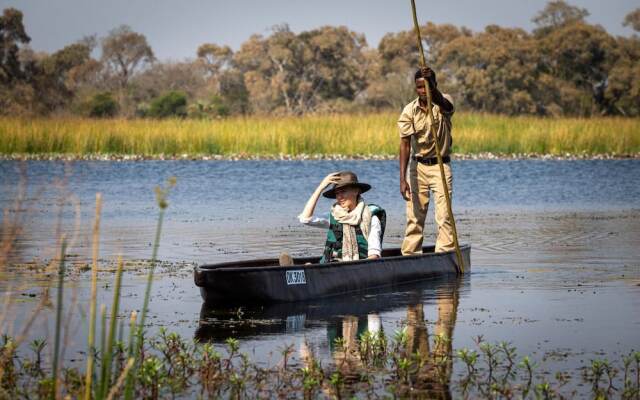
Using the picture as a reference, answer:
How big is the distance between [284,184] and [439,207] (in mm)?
16681

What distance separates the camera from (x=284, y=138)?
40.2 metres

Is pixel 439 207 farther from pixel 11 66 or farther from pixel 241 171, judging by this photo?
pixel 11 66

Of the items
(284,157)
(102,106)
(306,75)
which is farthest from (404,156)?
(306,75)

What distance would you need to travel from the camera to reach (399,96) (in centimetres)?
6391

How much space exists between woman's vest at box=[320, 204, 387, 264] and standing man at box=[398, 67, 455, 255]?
0.86 meters

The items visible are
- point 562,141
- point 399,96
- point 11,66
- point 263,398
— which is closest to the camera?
point 263,398

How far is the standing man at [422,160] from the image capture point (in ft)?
41.2

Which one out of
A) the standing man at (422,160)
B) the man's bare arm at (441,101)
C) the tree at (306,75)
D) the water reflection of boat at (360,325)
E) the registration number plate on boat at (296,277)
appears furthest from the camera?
the tree at (306,75)

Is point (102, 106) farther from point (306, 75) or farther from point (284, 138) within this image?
point (284, 138)

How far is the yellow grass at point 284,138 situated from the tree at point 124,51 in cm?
3706

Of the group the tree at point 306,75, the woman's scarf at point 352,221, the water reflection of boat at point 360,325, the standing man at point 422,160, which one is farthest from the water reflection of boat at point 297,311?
the tree at point 306,75

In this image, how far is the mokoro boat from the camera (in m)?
10.4

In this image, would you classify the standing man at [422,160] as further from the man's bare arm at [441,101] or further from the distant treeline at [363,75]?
the distant treeline at [363,75]

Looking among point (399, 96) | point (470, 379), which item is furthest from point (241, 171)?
point (399, 96)
